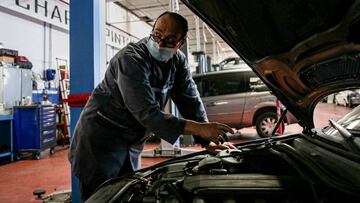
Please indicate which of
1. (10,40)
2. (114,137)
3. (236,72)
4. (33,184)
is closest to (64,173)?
(33,184)

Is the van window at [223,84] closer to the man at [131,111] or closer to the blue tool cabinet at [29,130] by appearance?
the blue tool cabinet at [29,130]

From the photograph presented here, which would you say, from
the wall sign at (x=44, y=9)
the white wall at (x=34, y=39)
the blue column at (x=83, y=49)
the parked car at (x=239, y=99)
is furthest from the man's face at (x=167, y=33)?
the white wall at (x=34, y=39)

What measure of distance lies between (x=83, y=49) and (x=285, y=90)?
1653 mm

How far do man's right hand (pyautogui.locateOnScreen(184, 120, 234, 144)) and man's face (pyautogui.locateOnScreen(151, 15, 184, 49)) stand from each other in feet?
1.43

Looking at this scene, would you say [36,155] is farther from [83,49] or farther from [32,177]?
[83,49]

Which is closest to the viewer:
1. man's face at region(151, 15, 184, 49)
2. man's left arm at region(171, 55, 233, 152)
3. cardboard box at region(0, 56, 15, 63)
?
man's face at region(151, 15, 184, 49)

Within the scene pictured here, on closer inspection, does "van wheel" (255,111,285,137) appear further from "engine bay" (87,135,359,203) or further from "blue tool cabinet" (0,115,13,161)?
"engine bay" (87,135,359,203)

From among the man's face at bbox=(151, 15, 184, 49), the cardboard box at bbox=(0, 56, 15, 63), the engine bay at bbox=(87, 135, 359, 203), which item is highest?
the cardboard box at bbox=(0, 56, 15, 63)

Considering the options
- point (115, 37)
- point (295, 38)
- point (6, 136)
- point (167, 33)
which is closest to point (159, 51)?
point (167, 33)

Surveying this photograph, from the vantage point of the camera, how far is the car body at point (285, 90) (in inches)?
34.4

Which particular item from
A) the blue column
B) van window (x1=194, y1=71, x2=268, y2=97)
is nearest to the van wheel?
van window (x1=194, y1=71, x2=268, y2=97)

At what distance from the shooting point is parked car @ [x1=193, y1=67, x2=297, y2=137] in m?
6.00

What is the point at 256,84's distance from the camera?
602cm

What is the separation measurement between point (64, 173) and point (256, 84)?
3894 millimetres
